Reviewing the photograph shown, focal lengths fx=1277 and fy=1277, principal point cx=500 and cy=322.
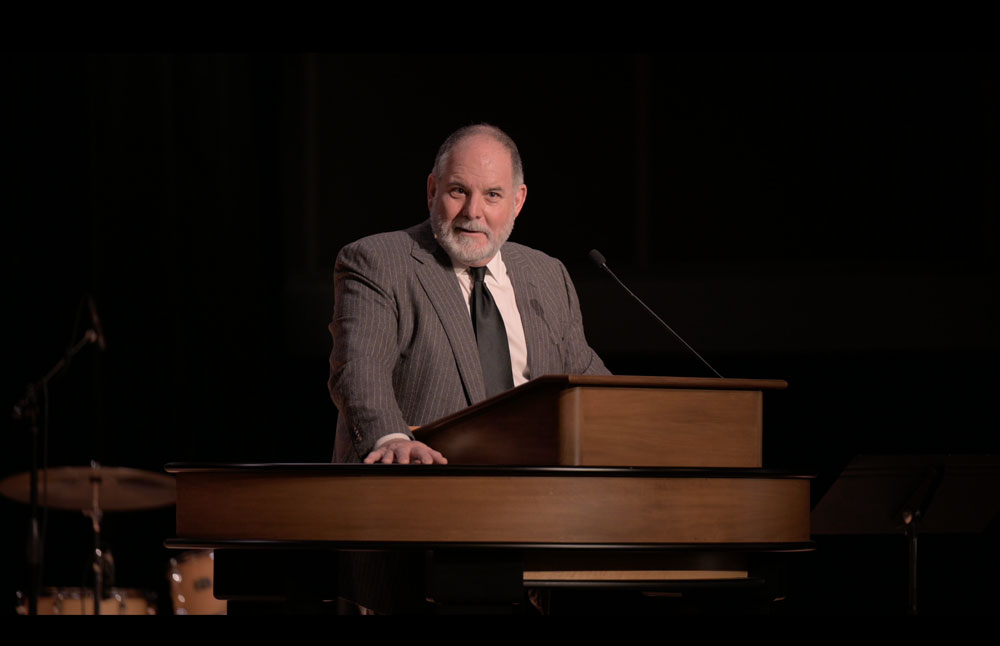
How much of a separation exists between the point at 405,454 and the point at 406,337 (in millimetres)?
570

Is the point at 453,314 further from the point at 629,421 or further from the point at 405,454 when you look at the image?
the point at 629,421

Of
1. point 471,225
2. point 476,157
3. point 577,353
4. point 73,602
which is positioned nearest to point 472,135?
point 476,157

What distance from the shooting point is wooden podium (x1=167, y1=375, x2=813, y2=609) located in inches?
83.2

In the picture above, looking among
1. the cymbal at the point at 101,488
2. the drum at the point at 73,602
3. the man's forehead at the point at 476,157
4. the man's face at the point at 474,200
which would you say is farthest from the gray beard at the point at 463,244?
the drum at the point at 73,602

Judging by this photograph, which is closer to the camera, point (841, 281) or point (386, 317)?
point (386, 317)

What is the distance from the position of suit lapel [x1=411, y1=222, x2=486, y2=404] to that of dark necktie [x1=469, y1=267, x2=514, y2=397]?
0.09 ft

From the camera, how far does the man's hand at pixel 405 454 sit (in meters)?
2.30

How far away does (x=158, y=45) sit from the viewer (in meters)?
3.80

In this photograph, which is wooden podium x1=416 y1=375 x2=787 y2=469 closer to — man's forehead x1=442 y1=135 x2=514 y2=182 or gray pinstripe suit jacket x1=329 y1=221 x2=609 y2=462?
gray pinstripe suit jacket x1=329 y1=221 x2=609 y2=462

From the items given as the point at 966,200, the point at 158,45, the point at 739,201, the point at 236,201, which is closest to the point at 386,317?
the point at 158,45

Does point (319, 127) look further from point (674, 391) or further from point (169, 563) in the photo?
point (674, 391)

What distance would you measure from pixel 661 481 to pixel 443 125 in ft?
14.3

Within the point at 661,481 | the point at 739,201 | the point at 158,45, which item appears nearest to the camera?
the point at 661,481

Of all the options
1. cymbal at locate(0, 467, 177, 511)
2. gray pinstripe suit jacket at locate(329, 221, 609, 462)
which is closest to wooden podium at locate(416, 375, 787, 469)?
gray pinstripe suit jacket at locate(329, 221, 609, 462)
